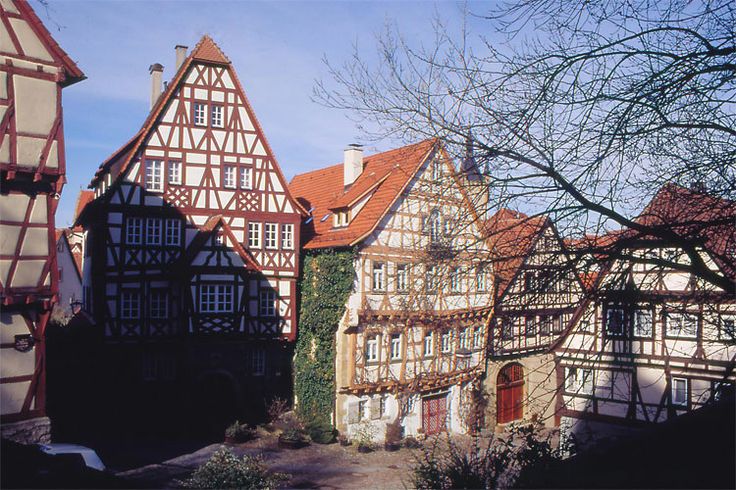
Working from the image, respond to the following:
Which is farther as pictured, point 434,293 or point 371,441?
point 371,441

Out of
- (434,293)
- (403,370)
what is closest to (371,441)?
(403,370)

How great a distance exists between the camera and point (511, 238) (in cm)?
770

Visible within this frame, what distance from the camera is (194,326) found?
2186 cm

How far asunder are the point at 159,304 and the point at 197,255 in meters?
2.18

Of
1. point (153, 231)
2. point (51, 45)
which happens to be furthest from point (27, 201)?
point (153, 231)

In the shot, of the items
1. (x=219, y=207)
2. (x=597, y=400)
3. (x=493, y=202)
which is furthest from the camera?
(x=219, y=207)

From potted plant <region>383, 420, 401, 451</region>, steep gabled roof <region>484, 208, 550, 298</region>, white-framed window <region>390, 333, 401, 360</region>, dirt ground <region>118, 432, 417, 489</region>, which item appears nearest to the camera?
steep gabled roof <region>484, 208, 550, 298</region>

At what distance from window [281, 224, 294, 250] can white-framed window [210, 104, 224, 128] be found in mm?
4500

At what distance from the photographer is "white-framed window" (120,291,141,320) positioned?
21391mm

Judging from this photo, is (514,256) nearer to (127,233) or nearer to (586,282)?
(586,282)

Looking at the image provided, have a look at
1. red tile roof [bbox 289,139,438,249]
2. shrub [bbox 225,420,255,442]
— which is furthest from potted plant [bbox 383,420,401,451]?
red tile roof [bbox 289,139,438,249]

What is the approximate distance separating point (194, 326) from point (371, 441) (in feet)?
24.8

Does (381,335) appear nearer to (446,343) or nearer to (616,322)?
(446,343)

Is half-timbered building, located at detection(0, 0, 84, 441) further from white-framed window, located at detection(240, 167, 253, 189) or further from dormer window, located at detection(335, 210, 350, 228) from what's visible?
dormer window, located at detection(335, 210, 350, 228)
